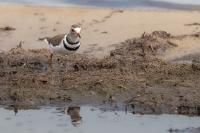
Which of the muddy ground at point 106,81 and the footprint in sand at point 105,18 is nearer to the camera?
the muddy ground at point 106,81

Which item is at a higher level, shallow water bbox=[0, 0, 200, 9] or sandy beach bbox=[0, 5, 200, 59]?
shallow water bbox=[0, 0, 200, 9]

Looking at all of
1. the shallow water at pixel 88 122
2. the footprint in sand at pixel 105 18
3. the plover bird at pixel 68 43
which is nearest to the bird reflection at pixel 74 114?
the shallow water at pixel 88 122

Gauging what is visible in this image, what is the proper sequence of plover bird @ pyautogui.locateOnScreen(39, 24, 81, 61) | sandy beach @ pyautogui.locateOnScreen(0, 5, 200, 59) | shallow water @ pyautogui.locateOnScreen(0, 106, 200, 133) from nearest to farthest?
shallow water @ pyautogui.locateOnScreen(0, 106, 200, 133) → plover bird @ pyautogui.locateOnScreen(39, 24, 81, 61) → sandy beach @ pyautogui.locateOnScreen(0, 5, 200, 59)

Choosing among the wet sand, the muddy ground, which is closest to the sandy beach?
the wet sand

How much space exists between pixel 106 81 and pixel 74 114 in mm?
853

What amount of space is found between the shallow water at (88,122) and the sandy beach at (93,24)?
2.40 m

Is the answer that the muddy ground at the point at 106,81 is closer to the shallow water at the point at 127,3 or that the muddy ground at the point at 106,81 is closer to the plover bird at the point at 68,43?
the plover bird at the point at 68,43

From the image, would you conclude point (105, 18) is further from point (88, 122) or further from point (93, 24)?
point (88, 122)

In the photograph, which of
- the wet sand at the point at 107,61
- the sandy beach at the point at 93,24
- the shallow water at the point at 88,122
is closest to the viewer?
the shallow water at the point at 88,122

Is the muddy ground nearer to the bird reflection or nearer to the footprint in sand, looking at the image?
the bird reflection

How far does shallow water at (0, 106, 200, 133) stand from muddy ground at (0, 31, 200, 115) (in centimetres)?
23

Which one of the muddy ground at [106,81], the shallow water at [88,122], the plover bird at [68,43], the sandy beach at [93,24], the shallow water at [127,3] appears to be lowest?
the shallow water at [88,122]

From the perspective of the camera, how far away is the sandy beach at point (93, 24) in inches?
428

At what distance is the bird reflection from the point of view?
775cm
